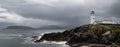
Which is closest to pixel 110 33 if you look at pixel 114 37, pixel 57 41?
pixel 114 37

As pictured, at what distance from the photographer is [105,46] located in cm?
12694

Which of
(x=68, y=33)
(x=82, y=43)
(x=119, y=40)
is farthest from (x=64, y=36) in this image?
(x=119, y=40)

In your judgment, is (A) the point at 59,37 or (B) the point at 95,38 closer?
(B) the point at 95,38

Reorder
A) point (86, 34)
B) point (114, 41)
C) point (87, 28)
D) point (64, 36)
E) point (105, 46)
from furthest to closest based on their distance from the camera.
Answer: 1. point (64, 36)
2. point (87, 28)
3. point (86, 34)
4. point (114, 41)
5. point (105, 46)

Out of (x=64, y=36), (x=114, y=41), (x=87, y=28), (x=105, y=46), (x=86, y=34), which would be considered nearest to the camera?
(x=105, y=46)

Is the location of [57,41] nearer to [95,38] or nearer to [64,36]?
[64,36]

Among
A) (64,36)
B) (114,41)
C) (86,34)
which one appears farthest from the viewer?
(64,36)

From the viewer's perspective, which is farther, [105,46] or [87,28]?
[87,28]

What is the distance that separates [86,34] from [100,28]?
9415mm

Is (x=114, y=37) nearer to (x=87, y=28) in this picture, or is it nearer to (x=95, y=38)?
(x=95, y=38)

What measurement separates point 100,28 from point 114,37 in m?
13.1

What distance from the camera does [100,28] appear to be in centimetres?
15050

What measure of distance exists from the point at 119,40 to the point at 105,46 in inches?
440

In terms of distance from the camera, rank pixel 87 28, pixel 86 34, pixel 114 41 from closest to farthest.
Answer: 1. pixel 114 41
2. pixel 86 34
3. pixel 87 28
